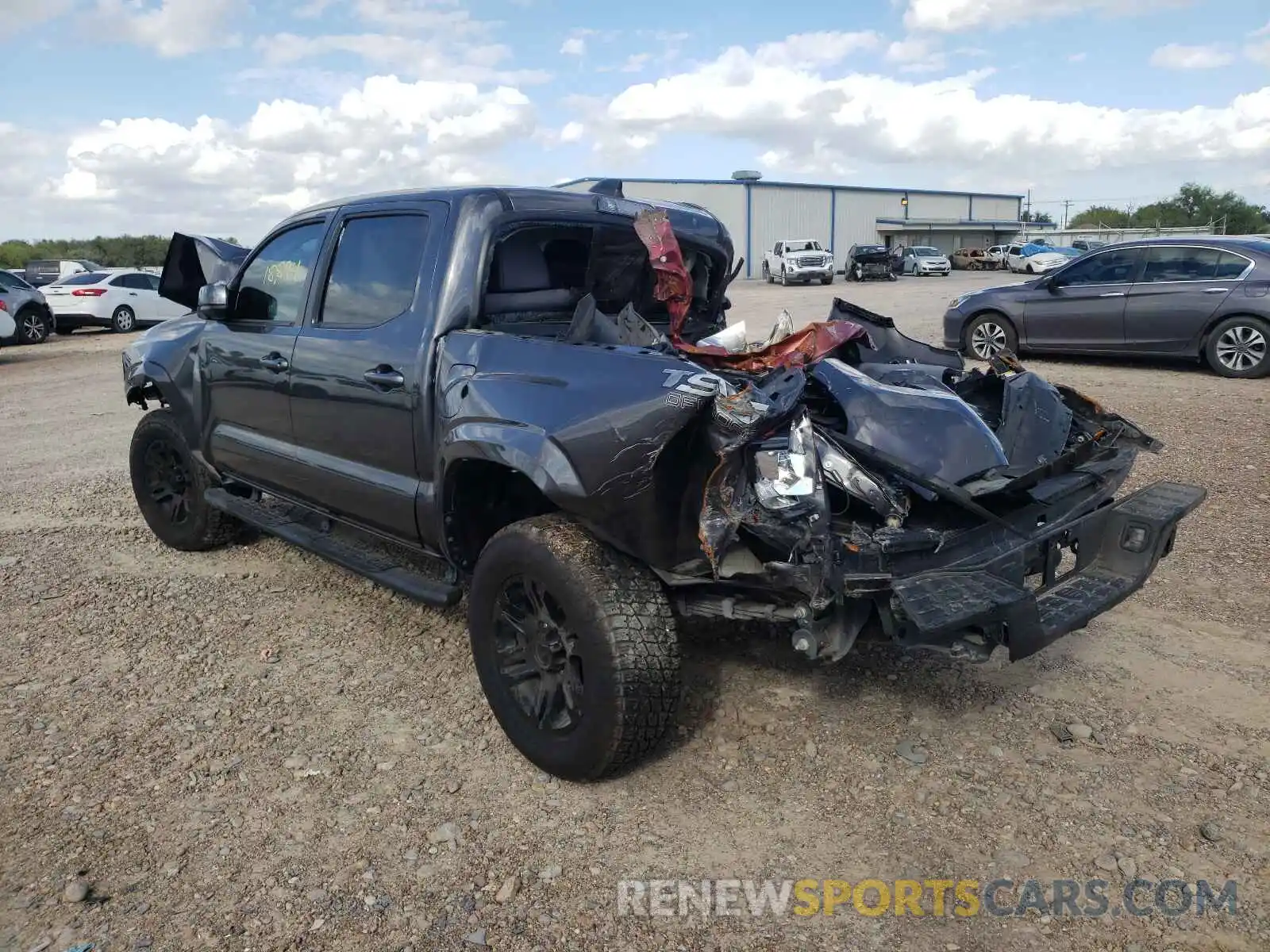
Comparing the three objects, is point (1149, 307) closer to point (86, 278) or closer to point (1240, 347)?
point (1240, 347)

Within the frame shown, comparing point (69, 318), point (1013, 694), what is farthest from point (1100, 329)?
point (69, 318)

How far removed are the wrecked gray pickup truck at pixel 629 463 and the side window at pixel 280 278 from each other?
0.02 m

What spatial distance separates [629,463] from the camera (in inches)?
108

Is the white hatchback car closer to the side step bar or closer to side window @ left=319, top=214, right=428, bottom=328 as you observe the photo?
the side step bar

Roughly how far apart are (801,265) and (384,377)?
33.8 m

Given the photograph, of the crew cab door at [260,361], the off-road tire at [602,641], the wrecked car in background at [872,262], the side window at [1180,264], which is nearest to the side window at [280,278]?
the crew cab door at [260,361]

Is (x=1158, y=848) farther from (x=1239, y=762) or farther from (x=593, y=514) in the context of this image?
(x=593, y=514)

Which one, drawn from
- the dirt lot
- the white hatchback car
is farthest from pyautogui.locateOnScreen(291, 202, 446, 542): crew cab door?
the white hatchback car

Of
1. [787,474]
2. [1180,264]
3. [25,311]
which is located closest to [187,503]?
[787,474]

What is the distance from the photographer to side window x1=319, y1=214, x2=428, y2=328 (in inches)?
145

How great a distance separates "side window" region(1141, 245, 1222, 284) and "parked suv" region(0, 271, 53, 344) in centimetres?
1941

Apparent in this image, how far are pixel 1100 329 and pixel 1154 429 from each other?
323cm

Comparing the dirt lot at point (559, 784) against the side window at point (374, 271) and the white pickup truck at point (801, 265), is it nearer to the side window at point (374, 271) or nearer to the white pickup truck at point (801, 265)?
the side window at point (374, 271)

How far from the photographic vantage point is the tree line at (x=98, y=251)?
67188mm
